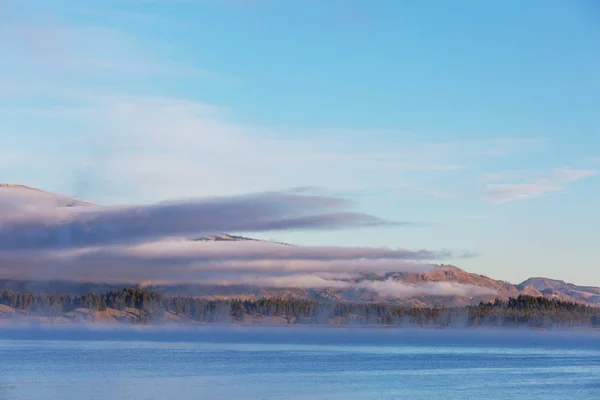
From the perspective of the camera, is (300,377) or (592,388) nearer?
(592,388)

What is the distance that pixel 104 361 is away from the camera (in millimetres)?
136625

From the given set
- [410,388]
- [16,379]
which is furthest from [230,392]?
[16,379]

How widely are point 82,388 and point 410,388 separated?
34269 millimetres

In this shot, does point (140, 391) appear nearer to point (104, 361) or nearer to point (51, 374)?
point (51, 374)

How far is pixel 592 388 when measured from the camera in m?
96.2

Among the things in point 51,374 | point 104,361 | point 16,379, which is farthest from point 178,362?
point 16,379

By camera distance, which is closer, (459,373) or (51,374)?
(51,374)

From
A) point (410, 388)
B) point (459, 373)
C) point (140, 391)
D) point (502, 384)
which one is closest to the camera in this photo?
point (140, 391)

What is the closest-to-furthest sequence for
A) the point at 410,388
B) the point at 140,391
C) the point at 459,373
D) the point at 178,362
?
the point at 140,391, the point at 410,388, the point at 459,373, the point at 178,362

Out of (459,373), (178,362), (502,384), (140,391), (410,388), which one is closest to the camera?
(140,391)

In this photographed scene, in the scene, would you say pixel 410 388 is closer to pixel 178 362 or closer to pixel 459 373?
pixel 459 373

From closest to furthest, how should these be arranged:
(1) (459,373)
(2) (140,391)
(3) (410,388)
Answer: (2) (140,391), (3) (410,388), (1) (459,373)

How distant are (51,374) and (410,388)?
1698 inches

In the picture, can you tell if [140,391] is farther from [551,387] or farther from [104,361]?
[104,361]
